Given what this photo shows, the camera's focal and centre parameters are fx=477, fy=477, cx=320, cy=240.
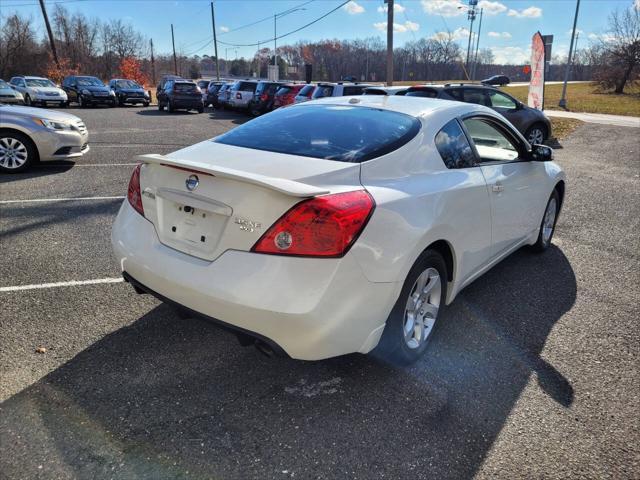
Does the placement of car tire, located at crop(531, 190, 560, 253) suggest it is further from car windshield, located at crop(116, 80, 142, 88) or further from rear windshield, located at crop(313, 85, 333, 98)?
car windshield, located at crop(116, 80, 142, 88)

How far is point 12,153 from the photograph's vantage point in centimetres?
808

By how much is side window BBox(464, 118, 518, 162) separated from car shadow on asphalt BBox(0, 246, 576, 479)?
1352 mm

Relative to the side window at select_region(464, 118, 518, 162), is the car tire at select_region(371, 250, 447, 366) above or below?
below

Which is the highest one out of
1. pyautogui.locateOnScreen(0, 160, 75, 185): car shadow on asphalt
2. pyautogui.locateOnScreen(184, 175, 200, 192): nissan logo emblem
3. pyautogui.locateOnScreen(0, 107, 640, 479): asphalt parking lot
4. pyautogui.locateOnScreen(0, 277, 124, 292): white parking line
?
pyautogui.locateOnScreen(184, 175, 200, 192): nissan logo emblem

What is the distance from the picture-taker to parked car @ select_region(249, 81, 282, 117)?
20711mm

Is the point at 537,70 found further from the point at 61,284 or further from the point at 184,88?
the point at 61,284

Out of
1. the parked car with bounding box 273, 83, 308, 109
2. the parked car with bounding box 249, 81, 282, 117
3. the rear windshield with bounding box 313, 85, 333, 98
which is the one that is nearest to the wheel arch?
the rear windshield with bounding box 313, 85, 333, 98

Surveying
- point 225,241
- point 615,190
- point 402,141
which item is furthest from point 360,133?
point 615,190

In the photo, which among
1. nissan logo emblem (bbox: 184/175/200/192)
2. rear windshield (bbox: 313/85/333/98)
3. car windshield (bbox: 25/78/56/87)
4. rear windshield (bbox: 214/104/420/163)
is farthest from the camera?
car windshield (bbox: 25/78/56/87)

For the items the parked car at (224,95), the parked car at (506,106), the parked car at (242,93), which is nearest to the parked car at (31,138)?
the parked car at (506,106)

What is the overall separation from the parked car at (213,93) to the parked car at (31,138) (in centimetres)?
2137

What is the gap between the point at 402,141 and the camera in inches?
113

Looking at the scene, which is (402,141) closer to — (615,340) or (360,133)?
(360,133)

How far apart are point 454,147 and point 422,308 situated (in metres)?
1.12
